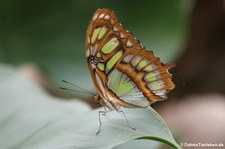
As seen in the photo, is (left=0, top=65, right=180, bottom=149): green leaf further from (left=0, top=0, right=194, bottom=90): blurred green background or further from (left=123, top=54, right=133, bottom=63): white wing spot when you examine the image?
(left=0, top=0, right=194, bottom=90): blurred green background

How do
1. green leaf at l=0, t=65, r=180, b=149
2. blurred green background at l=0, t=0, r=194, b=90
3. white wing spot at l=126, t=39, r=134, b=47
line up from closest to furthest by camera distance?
green leaf at l=0, t=65, r=180, b=149, white wing spot at l=126, t=39, r=134, b=47, blurred green background at l=0, t=0, r=194, b=90

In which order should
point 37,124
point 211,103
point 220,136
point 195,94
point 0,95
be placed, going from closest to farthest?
point 37,124, point 0,95, point 220,136, point 211,103, point 195,94

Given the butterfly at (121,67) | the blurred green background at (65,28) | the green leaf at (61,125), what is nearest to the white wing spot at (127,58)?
the butterfly at (121,67)

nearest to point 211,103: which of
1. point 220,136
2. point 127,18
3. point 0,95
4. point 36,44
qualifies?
point 220,136

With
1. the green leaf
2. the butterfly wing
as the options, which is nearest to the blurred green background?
the green leaf

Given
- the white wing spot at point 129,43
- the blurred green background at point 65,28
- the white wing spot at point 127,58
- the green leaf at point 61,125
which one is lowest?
the green leaf at point 61,125

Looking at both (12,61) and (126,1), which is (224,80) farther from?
(12,61)

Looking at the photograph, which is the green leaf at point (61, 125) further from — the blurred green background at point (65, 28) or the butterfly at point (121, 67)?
the blurred green background at point (65, 28)
